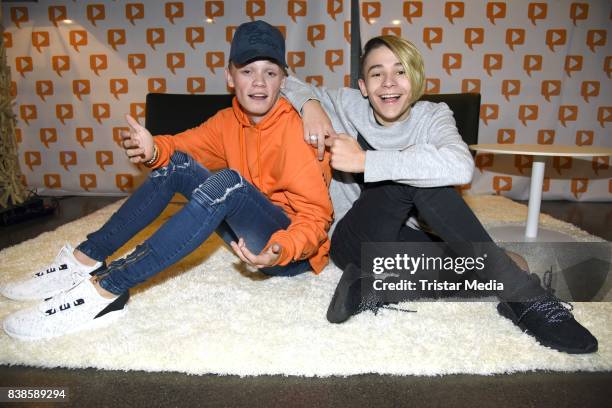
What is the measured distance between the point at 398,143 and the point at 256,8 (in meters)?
2.51

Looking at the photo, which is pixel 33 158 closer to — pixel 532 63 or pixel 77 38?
pixel 77 38

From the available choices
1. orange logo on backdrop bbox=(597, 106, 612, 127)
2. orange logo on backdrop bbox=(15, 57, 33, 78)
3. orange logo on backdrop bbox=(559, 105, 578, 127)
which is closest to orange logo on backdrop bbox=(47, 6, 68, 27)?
orange logo on backdrop bbox=(15, 57, 33, 78)

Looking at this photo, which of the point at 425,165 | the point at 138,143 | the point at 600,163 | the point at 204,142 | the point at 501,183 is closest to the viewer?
the point at 425,165

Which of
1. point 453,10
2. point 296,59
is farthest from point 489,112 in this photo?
point 296,59

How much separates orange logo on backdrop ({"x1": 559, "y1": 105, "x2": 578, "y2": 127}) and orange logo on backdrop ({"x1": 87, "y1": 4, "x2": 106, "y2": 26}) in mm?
3705

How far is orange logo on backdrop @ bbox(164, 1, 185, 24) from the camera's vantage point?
135 inches

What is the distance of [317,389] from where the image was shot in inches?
40.6

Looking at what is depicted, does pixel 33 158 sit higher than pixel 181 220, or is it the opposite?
pixel 181 220

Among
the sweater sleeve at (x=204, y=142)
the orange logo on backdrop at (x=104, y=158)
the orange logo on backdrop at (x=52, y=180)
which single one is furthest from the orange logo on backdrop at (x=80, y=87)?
the sweater sleeve at (x=204, y=142)

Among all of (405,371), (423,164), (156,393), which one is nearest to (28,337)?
(156,393)

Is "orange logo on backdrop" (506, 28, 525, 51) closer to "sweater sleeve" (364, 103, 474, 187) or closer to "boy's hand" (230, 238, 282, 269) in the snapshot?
"sweater sleeve" (364, 103, 474, 187)

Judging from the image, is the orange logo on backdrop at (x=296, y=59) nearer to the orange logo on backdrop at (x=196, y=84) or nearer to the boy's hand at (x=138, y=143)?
the orange logo on backdrop at (x=196, y=84)

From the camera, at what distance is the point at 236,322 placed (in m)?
1.28

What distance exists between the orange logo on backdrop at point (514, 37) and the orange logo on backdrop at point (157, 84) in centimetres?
272
